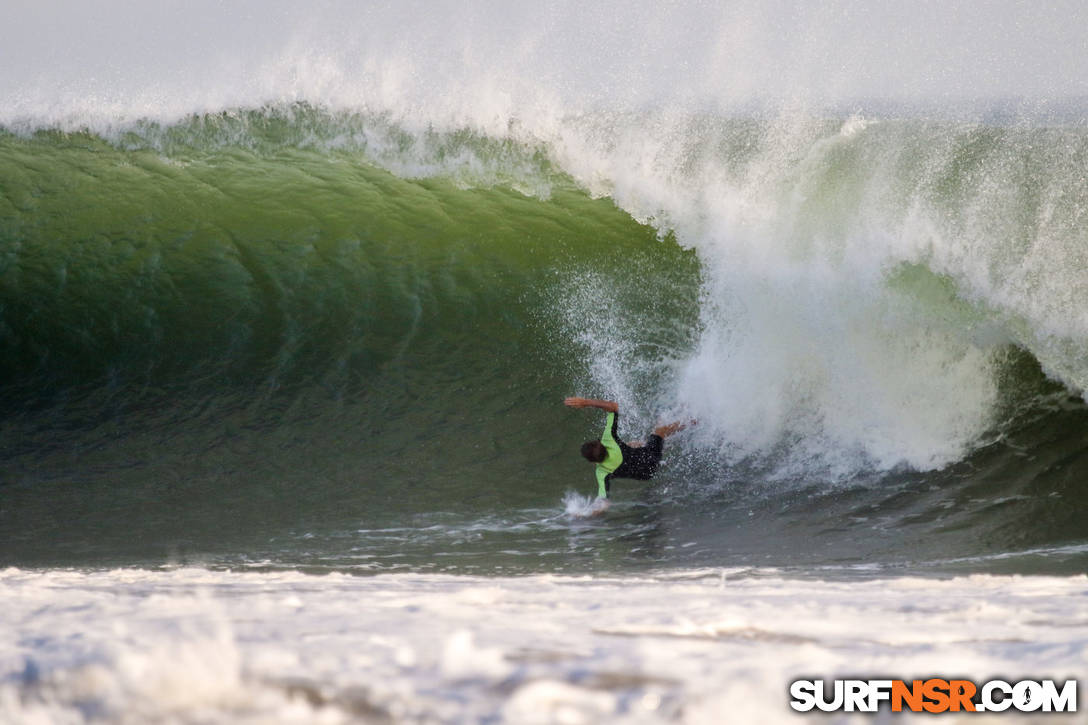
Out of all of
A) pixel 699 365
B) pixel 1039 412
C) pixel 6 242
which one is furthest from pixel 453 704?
pixel 6 242

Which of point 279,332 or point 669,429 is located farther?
point 279,332

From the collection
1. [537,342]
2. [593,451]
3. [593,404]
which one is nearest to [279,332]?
[537,342]

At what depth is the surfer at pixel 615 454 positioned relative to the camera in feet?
19.8

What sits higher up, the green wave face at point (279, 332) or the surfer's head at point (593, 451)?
the green wave face at point (279, 332)

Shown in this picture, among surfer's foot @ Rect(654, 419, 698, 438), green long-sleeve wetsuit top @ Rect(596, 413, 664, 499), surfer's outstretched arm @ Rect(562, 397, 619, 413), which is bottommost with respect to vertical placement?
green long-sleeve wetsuit top @ Rect(596, 413, 664, 499)

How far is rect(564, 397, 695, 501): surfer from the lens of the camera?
19.8ft

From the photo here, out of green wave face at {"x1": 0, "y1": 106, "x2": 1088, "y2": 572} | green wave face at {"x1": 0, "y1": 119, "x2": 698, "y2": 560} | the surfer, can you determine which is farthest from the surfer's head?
green wave face at {"x1": 0, "y1": 119, "x2": 698, "y2": 560}

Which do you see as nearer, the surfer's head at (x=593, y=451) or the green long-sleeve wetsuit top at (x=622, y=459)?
the surfer's head at (x=593, y=451)

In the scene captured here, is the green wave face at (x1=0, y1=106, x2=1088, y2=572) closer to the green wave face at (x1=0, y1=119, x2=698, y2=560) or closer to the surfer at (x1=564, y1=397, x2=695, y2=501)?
the green wave face at (x1=0, y1=119, x2=698, y2=560)

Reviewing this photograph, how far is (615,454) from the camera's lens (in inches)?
241

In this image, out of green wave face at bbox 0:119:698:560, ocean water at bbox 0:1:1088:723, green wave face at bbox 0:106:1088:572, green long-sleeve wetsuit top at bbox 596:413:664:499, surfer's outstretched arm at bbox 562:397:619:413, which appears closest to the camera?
ocean water at bbox 0:1:1088:723

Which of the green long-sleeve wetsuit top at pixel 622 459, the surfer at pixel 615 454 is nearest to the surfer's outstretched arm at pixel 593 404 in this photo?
the surfer at pixel 615 454

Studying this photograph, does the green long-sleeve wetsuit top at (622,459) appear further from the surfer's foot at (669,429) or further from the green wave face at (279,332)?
the green wave face at (279,332)

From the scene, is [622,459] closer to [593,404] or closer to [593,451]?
[593,451]
